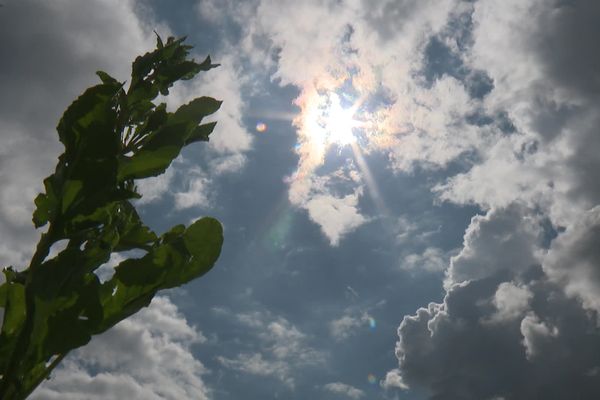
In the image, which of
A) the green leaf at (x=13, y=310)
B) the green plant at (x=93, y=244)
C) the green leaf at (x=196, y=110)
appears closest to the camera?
the green plant at (x=93, y=244)

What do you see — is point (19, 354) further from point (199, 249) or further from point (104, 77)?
point (104, 77)

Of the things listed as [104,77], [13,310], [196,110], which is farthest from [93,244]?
[104,77]

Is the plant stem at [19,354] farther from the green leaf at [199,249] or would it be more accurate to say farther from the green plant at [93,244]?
the green leaf at [199,249]

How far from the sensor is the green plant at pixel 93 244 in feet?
5.96

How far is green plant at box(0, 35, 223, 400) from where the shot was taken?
5.96ft

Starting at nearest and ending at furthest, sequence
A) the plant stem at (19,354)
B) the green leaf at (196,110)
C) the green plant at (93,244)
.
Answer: the plant stem at (19,354)
the green plant at (93,244)
the green leaf at (196,110)

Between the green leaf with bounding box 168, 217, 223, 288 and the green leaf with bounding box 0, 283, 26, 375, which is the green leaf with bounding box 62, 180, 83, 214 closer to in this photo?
the green leaf with bounding box 0, 283, 26, 375

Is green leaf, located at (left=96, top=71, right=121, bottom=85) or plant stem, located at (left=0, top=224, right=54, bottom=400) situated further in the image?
green leaf, located at (left=96, top=71, right=121, bottom=85)

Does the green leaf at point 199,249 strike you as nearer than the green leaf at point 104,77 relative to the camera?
Yes

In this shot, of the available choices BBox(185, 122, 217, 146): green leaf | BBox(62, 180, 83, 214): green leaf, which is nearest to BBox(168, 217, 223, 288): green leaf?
BBox(62, 180, 83, 214): green leaf

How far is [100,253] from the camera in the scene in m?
1.96

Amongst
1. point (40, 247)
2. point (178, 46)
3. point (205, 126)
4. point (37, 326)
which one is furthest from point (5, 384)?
point (178, 46)

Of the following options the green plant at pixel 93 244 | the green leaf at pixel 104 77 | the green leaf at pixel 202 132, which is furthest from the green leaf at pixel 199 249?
the green leaf at pixel 104 77

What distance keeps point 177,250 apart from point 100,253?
410mm
